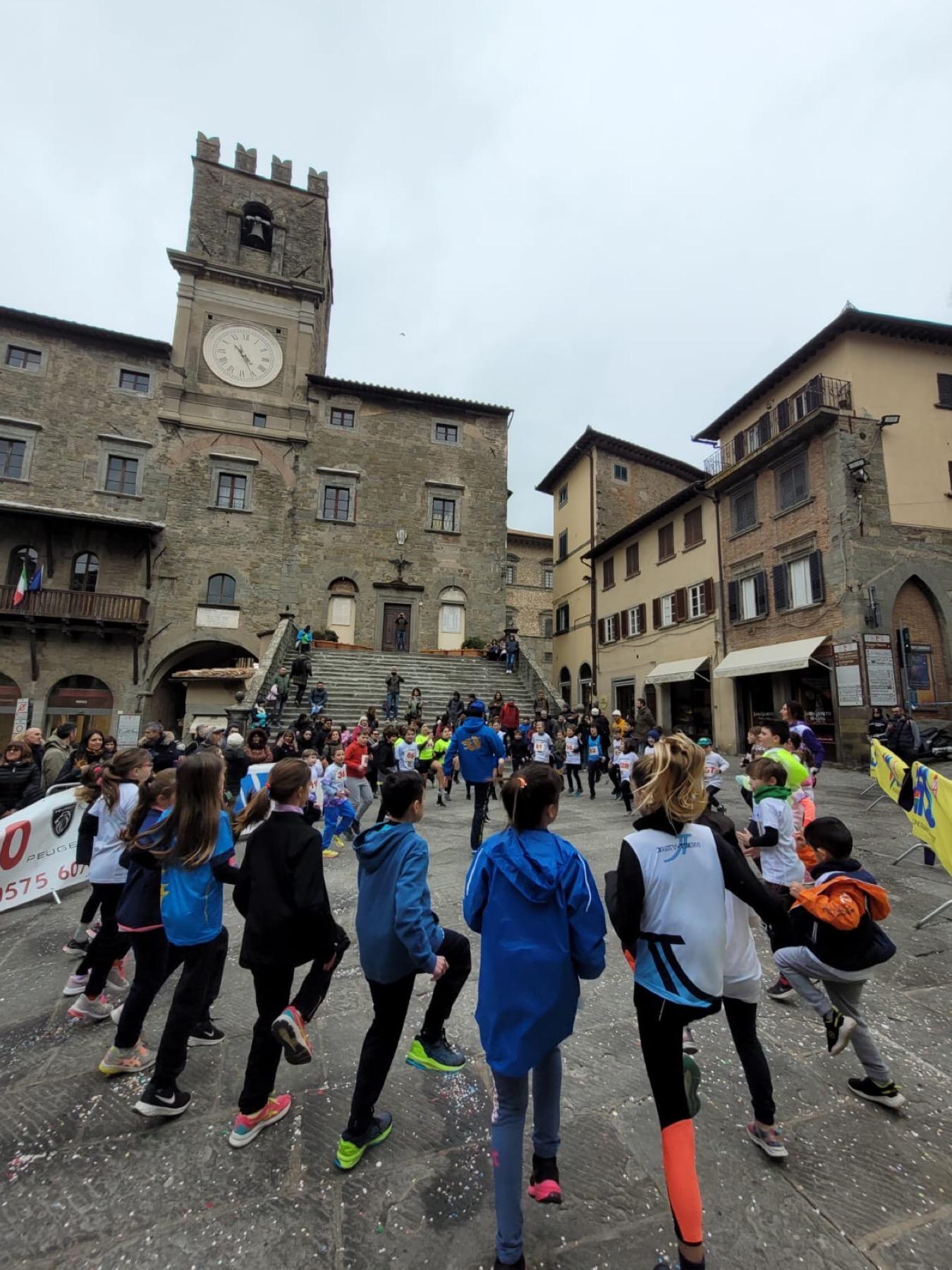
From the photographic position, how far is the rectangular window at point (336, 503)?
88.3 feet

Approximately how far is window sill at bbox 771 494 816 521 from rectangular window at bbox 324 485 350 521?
61.0ft

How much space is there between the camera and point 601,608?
2762 cm

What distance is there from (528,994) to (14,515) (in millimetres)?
28493

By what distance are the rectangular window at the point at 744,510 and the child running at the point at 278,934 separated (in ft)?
64.5

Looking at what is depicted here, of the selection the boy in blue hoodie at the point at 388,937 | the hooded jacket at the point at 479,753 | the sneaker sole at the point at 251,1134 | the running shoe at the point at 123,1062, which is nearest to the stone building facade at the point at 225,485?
the hooded jacket at the point at 479,753

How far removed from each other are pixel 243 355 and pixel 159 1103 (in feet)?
99.3

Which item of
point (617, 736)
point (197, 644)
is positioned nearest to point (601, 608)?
point (617, 736)

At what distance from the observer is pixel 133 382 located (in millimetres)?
25031

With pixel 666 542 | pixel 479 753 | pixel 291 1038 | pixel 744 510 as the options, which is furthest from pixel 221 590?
pixel 291 1038

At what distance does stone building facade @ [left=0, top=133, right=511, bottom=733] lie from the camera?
2259cm

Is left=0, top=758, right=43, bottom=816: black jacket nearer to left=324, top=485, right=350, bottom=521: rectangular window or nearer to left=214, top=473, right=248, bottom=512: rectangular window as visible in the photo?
left=214, top=473, right=248, bottom=512: rectangular window

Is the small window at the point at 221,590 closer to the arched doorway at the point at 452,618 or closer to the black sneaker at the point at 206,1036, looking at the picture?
the arched doorway at the point at 452,618

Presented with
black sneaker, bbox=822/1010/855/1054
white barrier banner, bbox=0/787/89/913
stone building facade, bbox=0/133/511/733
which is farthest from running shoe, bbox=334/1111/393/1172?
stone building facade, bbox=0/133/511/733

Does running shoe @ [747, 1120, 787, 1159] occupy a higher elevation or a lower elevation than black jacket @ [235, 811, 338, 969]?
lower
